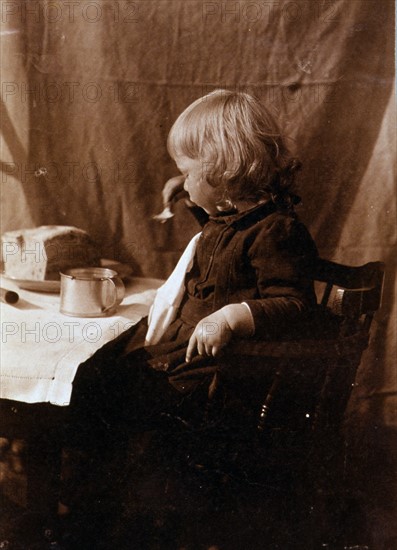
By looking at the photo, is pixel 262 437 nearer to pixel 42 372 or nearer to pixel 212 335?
pixel 212 335

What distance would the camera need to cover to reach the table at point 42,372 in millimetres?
766

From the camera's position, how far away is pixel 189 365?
805 millimetres

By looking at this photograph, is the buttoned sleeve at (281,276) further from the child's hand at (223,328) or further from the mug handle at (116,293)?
the mug handle at (116,293)

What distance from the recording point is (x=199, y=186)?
0.85m

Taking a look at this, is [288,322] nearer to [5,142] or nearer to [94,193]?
[94,193]

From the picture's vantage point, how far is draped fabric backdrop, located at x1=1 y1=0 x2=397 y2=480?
0.90 meters

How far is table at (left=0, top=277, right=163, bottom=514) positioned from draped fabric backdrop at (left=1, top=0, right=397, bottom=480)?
0.74 ft

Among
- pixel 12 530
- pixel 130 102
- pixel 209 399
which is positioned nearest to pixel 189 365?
pixel 209 399

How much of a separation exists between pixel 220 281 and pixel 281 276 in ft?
0.32
